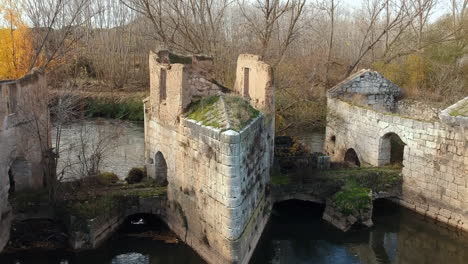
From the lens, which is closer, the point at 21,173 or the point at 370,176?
the point at 21,173

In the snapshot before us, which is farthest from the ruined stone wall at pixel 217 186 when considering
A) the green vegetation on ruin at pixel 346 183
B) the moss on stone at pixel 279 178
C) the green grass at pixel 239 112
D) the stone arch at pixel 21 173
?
the stone arch at pixel 21 173

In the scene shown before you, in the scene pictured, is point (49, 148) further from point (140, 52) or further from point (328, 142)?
point (140, 52)

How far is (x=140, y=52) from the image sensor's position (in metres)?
34.9

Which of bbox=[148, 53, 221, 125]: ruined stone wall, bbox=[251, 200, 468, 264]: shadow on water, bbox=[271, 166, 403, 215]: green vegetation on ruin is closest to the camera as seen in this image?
bbox=[148, 53, 221, 125]: ruined stone wall

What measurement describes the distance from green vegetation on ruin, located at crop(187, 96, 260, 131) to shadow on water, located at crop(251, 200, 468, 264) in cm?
359

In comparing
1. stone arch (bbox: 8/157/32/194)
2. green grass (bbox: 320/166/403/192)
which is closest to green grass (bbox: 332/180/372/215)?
green grass (bbox: 320/166/403/192)

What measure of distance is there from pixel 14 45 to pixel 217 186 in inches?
783

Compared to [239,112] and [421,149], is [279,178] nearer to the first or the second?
[239,112]

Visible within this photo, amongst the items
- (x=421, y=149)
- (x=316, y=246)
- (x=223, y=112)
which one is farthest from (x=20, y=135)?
(x=421, y=149)

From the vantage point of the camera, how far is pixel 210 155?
37.0ft

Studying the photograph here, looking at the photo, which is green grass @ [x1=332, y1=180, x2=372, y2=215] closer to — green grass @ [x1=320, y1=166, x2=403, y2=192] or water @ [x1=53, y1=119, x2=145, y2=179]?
green grass @ [x1=320, y1=166, x2=403, y2=192]

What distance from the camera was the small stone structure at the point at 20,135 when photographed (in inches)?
475

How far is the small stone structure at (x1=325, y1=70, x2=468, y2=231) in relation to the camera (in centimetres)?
1411

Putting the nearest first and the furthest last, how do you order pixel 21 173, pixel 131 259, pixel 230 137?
pixel 230 137
pixel 131 259
pixel 21 173
